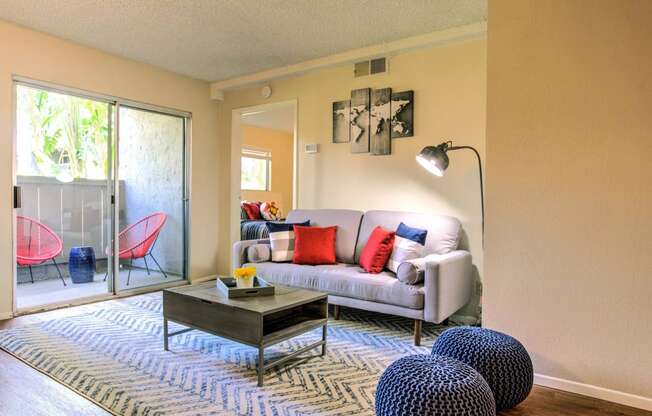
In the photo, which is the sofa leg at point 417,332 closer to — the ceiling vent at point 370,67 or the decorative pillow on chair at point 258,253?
the decorative pillow on chair at point 258,253

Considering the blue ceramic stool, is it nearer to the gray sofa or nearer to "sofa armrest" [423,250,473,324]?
the gray sofa

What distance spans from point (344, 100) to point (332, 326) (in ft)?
7.42

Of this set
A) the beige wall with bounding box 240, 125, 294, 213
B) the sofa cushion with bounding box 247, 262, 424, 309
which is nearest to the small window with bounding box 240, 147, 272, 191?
the beige wall with bounding box 240, 125, 294, 213

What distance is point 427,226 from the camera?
3439mm

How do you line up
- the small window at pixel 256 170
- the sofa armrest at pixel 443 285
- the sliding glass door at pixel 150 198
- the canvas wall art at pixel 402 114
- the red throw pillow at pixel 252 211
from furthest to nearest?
the small window at pixel 256 170
the red throw pillow at pixel 252 211
the sliding glass door at pixel 150 198
the canvas wall art at pixel 402 114
the sofa armrest at pixel 443 285

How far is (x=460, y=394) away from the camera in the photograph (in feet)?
4.90

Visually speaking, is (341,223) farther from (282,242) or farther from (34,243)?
(34,243)

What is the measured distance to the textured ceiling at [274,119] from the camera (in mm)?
6793

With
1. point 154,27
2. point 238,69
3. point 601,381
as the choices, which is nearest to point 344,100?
point 238,69

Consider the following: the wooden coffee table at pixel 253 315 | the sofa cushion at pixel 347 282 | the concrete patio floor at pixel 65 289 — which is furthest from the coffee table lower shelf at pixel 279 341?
the concrete patio floor at pixel 65 289

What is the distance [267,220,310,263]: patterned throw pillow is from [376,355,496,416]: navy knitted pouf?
7.14ft

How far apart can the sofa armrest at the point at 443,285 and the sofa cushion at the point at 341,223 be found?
0.97 meters

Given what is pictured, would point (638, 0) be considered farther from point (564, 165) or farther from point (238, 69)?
point (238, 69)

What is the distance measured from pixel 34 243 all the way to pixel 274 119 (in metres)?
4.46
